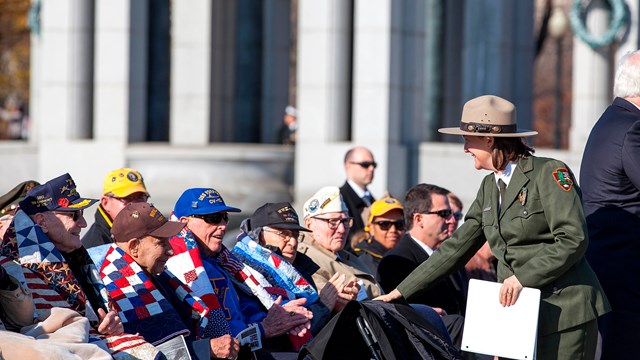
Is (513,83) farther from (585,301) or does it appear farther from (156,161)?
(585,301)

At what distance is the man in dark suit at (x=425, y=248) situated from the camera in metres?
8.76

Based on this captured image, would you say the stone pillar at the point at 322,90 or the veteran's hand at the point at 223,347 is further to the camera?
the stone pillar at the point at 322,90

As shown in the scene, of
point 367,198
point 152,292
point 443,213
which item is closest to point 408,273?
point 443,213

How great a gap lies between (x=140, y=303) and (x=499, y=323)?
1787 millimetres

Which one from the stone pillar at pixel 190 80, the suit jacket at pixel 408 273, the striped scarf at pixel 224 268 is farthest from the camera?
the stone pillar at pixel 190 80

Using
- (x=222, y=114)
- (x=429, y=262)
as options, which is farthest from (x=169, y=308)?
(x=222, y=114)

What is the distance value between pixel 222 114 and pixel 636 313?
12454mm

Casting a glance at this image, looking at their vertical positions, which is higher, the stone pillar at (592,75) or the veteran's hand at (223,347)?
the stone pillar at (592,75)

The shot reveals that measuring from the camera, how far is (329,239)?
870 cm

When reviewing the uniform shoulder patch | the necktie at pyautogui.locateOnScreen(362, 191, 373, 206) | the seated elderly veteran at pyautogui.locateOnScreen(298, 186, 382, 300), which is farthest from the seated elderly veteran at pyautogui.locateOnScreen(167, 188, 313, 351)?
the necktie at pyautogui.locateOnScreen(362, 191, 373, 206)

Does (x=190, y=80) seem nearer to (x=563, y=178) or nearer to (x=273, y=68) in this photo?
(x=273, y=68)

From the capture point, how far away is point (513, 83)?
20578 millimetres

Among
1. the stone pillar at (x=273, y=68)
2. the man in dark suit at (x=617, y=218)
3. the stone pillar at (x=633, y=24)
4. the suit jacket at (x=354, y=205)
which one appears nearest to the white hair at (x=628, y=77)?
the man in dark suit at (x=617, y=218)

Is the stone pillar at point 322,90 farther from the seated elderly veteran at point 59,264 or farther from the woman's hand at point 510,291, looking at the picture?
the woman's hand at point 510,291
